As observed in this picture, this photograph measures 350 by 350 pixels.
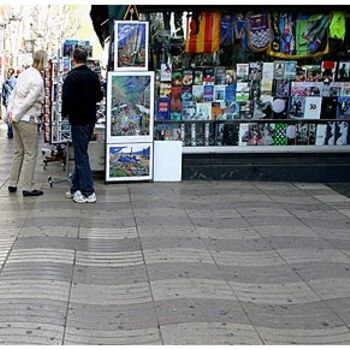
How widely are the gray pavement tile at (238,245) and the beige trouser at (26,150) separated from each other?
291 cm

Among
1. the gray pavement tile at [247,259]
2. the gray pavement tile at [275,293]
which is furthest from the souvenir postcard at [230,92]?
the gray pavement tile at [275,293]

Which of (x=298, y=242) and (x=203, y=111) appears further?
(x=203, y=111)

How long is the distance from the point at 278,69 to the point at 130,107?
8.21 feet

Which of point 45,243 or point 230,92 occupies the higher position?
point 230,92

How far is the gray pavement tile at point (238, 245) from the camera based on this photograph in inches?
219

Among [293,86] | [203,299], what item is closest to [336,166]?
[293,86]

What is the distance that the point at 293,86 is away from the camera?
9391 mm

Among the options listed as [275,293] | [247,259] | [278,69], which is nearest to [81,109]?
[247,259]

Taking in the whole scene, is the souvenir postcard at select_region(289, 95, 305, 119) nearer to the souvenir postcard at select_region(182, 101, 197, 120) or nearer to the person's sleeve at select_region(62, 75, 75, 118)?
the souvenir postcard at select_region(182, 101, 197, 120)

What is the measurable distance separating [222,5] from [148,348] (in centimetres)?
650

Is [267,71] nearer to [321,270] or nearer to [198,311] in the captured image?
[321,270]

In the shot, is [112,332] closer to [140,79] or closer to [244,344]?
[244,344]

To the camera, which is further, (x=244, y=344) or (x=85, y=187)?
(x=85, y=187)

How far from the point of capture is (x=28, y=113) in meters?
7.36
